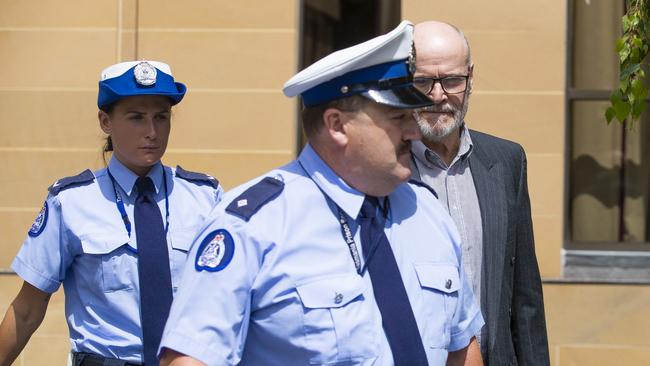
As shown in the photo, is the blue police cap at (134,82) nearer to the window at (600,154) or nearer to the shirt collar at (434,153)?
the shirt collar at (434,153)

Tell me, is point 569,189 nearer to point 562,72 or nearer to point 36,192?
point 562,72

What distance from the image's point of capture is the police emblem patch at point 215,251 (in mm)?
2637

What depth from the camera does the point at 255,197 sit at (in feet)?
9.00

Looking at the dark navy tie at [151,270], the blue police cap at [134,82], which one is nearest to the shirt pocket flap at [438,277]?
the dark navy tie at [151,270]

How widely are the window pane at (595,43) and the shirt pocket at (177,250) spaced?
11.5 feet

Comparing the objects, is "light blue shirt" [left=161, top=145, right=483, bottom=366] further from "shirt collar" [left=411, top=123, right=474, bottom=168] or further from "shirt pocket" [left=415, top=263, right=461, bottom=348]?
"shirt collar" [left=411, top=123, right=474, bottom=168]

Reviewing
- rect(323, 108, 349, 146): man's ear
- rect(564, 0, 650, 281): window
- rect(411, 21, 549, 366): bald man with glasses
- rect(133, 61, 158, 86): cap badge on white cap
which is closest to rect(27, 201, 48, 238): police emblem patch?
rect(133, 61, 158, 86): cap badge on white cap

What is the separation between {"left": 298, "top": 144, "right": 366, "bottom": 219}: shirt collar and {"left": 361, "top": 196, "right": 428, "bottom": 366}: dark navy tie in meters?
0.06

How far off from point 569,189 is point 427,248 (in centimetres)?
437

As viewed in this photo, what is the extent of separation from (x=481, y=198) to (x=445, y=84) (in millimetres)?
395

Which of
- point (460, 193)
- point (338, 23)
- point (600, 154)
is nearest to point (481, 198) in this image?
point (460, 193)

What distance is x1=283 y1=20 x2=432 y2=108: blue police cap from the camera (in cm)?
278

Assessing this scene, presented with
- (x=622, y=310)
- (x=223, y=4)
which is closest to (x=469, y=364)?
(x=622, y=310)

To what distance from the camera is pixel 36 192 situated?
286 inches
